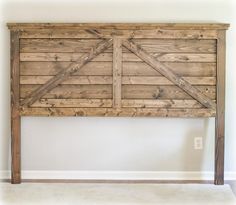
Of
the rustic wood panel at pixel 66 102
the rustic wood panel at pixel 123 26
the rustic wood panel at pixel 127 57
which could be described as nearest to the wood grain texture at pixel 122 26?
the rustic wood panel at pixel 123 26

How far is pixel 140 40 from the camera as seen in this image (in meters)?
3.42

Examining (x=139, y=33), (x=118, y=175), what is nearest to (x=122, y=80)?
(x=139, y=33)

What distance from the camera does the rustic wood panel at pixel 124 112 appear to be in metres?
3.42

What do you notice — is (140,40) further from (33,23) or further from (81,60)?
(33,23)

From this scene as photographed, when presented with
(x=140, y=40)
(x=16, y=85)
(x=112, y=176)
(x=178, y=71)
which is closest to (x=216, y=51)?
(x=178, y=71)

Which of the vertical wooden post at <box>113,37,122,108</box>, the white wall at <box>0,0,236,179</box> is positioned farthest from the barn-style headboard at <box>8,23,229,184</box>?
the white wall at <box>0,0,236,179</box>

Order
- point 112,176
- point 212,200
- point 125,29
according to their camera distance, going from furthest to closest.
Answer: point 112,176 → point 125,29 → point 212,200

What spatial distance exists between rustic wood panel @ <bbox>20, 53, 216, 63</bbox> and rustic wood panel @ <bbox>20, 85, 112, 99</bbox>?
256 millimetres

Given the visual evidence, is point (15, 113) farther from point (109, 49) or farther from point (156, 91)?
point (156, 91)

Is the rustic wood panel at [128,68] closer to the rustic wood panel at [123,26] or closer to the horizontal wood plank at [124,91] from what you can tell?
the horizontal wood plank at [124,91]

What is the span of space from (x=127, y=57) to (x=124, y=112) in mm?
504

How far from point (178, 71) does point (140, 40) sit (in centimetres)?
45

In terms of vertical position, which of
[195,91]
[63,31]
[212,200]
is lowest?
[212,200]

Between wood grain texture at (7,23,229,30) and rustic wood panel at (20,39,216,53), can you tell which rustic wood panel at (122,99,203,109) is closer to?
rustic wood panel at (20,39,216,53)
